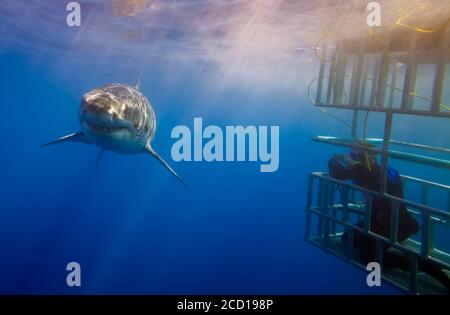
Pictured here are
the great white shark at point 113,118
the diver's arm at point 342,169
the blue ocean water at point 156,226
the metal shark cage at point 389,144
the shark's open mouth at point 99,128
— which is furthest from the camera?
the blue ocean water at point 156,226

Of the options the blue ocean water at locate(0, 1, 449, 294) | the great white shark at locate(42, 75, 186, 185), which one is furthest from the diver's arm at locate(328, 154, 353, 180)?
the great white shark at locate(42, 75, 186, 185)

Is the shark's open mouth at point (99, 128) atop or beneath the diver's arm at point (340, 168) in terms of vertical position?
atop

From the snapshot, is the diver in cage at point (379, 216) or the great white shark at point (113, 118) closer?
the great white shark at point (113, 118)

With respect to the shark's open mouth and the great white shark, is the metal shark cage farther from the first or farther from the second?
the shark's open mouth

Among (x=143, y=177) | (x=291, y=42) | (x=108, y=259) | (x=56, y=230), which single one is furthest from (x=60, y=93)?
(x=143, y=177)

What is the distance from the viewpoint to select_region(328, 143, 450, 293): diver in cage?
5.28 meters

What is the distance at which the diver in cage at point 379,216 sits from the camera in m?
5.28

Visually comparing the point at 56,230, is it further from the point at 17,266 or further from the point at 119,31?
the point at 119,31

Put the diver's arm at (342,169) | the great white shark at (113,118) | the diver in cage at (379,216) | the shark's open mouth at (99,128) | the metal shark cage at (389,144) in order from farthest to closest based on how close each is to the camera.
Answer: the diver's arm at (342,169) → the diver in cage at (379,216) → the shark's open mouth at (99,128) → the great white shark at (113,118) → the metal shark cage at (389,144)

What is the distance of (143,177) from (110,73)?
171ft

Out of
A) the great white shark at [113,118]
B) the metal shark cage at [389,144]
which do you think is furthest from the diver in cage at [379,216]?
the great white shark at [113,118]

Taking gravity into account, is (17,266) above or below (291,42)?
below

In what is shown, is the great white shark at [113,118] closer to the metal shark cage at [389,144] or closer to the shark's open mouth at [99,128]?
the shark's open mouth at [99,128]

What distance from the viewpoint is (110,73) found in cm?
2614
